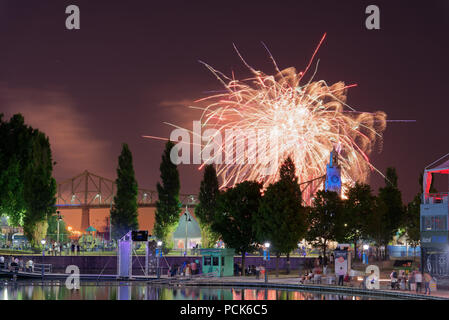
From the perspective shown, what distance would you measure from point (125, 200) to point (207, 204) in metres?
11.0

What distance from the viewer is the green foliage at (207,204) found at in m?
Result: 93.2

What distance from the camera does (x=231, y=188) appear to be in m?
68.9

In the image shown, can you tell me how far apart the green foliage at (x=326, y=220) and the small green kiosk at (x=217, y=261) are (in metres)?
12.4

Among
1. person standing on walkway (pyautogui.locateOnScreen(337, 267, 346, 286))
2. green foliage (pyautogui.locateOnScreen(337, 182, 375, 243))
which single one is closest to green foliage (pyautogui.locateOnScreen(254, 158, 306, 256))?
green foliage (pyautogui.locateOnScreen(337, 182, 375, 243))

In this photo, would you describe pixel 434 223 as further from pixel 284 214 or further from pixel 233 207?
pixel 233 207

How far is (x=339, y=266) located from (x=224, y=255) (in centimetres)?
1294

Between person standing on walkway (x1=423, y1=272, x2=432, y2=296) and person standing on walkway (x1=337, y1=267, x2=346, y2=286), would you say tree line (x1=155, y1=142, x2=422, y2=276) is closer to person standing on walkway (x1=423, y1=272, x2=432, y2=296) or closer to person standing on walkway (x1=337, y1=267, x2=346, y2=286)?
person standing on walkway (x1=337, y1=267, x2=346, y2=286)

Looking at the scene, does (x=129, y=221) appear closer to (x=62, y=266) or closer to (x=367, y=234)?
(x=62, y=266)

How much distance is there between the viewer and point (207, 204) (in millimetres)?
94938

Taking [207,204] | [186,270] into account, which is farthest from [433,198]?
[207,204]

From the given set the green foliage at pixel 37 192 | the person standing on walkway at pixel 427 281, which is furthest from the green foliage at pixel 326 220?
the green foliage at pixel 37 192
